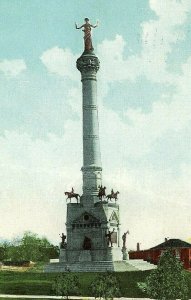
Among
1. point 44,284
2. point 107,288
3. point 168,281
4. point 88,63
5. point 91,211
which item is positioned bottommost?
point 44,284

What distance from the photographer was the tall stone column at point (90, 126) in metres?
67.2

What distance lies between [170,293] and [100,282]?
560 centimetres

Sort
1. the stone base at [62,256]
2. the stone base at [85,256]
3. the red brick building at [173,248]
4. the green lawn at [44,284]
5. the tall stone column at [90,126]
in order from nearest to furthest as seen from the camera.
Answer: the green lawn at [44,284]
the stone base at [85,256]
the stone base at [62,256]
the tall stone column at [90,126]
the red brick building at [173,248]

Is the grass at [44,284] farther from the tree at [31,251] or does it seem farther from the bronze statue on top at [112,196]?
the tree at [31,251]

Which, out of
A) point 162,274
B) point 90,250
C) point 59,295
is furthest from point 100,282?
point 90,250

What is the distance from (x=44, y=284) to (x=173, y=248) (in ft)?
85.7

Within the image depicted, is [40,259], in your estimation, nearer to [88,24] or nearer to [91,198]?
[91,198]

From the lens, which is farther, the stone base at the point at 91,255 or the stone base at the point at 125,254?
the stone base at the point at 125,254

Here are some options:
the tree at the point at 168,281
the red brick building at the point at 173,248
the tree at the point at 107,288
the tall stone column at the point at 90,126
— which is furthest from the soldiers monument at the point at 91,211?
the tree at the point at 168,281

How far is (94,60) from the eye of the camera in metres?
69.9

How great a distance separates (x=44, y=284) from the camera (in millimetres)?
47688

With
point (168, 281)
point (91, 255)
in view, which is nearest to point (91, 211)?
point (91, 255)

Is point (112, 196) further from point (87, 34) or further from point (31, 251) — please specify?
point (31, 251)

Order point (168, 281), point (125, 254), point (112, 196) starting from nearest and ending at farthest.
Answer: point (168, 281), point (125, 254), point (112, 196)
